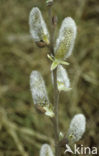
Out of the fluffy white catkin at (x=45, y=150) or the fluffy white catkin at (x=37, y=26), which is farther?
the fluffy white catkin at (x=45, y=150)

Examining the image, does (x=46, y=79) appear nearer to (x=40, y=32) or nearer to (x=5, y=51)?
(x=5, y=51)

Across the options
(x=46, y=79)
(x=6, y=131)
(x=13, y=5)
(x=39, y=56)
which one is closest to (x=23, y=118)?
(x=6, y=131)

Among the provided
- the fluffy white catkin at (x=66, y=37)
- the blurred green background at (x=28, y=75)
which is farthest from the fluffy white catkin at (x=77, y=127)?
the blurred green background at (x=28, y=75)

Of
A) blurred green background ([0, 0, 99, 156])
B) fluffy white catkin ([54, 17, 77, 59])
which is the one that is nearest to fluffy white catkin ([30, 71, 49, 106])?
fluffy white catkin ([54, 17, 77, 59])

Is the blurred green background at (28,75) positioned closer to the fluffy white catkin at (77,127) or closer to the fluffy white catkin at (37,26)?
the fluffy white catkin at (77,127)

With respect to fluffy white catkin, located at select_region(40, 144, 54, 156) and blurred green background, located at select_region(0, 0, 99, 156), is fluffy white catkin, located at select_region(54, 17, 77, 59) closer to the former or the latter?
fluffy white catkin, located at select_region(40, 144, 54, 156)

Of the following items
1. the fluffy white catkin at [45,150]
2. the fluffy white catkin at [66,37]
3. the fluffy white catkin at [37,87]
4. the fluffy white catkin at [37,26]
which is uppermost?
the fluffy white catkin at [37,26]

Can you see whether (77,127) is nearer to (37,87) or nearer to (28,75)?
(37,87)
